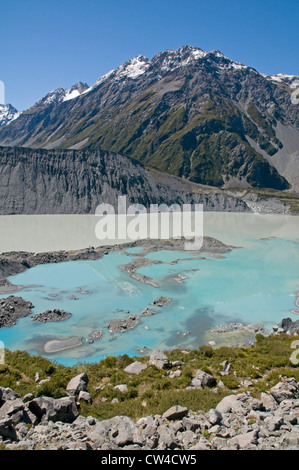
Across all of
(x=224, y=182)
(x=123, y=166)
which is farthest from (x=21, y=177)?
(x=224, y=182)

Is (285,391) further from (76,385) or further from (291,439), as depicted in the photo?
(76,385)

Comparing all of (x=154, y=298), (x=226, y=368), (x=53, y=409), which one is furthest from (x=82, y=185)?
(x=53, y=409)

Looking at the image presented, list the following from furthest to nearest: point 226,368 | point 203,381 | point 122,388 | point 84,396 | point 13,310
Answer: point 13,310 → point 226,368 → point 203,381 → point 122,388 → point 84,396

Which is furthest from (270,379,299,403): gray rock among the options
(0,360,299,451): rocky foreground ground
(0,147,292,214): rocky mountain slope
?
(0,147,292,214): rocky mountain slope

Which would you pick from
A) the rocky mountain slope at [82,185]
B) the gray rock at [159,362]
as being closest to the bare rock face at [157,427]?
the gray rock at [159,362]

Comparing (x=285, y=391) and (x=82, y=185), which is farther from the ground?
(x=82, y=185)

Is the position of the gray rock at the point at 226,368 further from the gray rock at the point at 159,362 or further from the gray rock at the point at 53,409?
the gray rock at the point at 53,409

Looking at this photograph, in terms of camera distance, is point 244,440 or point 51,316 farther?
point 51,316
